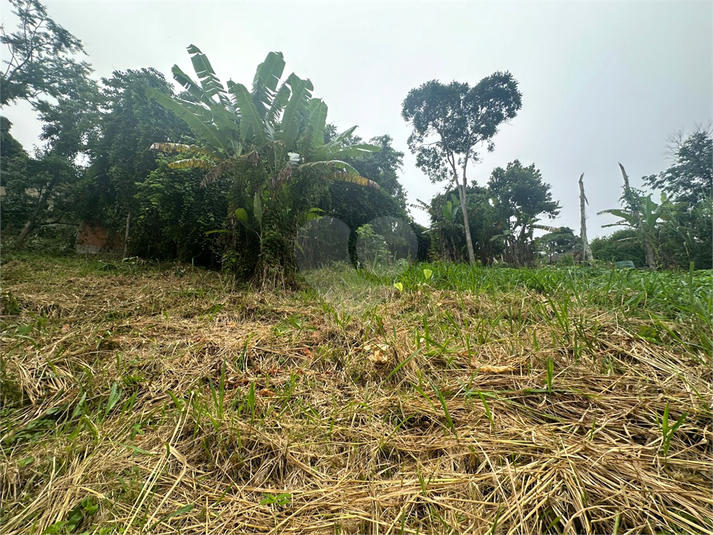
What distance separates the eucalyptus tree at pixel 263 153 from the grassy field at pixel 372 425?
6.90 ft

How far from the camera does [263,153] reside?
4.05 meters

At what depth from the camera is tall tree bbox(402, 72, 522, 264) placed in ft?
39.0

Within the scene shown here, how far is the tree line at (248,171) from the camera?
12.9ft

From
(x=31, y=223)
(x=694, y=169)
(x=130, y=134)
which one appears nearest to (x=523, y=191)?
(x=694, y=169)

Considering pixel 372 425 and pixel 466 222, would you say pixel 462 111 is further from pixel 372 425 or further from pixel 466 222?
pixel 372 425

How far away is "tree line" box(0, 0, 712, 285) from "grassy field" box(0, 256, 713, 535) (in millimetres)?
2295

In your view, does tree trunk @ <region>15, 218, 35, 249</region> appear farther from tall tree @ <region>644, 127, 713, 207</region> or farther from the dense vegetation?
tall tree @ <region>644, 127, 713, 207</region>

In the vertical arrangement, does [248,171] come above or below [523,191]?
below

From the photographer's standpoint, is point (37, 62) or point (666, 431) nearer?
point (666, 431)

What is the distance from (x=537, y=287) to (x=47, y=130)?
17534 mm

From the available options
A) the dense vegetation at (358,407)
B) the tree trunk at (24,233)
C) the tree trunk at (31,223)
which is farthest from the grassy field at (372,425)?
the tree trunk at (31,223)

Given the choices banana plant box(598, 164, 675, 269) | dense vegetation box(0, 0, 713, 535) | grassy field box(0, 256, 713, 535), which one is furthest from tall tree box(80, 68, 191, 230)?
banana plant box(598, 164, 675, 269)

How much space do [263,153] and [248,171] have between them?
0.43 metres

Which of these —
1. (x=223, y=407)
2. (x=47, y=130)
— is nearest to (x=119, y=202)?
(x=47, y=130)
